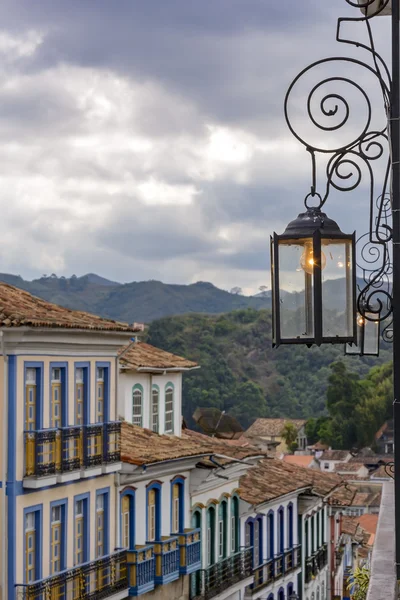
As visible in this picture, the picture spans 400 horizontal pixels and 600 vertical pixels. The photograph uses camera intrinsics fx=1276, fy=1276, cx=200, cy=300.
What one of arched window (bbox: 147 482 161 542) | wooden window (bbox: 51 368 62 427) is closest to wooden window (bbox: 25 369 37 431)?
wooden window (bbox: 51 368 62 427)

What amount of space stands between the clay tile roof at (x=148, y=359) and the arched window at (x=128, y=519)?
12.6ft

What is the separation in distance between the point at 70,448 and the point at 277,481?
1709 centimetres

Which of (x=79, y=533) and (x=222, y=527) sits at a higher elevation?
(x=79, y=533)

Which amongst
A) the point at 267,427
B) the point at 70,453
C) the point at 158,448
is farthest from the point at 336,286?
the point at 267,427

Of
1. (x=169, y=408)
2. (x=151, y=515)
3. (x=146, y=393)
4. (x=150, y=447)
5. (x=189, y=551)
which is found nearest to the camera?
(x=151, y=515)

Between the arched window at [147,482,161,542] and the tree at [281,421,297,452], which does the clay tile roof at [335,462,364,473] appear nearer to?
the tree at [281,421,297,452]

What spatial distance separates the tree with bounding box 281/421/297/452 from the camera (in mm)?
137875

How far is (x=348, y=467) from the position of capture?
Answer: 121812mm

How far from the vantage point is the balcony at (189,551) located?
2897 cm

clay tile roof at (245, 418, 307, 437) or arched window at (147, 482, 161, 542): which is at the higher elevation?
arched window at (147, 482, 161, 542)

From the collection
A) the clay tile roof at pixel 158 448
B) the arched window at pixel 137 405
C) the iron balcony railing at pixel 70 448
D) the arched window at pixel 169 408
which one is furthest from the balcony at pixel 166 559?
the arched window at pixel 169 408

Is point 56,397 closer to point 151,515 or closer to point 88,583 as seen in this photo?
point 88,583

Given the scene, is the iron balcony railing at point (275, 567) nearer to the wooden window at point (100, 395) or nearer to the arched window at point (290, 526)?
the arched window at point (290, 526)

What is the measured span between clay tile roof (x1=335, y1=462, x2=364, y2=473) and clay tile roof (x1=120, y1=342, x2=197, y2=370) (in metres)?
88.8
